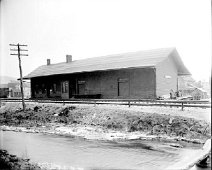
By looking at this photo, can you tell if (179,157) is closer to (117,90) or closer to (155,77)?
(155,77)

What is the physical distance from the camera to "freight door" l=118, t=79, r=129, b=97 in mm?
15477

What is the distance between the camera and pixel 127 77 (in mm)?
15500

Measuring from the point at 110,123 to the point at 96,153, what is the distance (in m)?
3.20

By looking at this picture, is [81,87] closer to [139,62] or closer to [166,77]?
[139,62]

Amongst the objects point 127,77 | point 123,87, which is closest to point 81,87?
point 123,87

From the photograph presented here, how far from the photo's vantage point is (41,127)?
1105 cm

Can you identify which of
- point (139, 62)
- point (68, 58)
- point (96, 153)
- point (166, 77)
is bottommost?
point (96, 153)

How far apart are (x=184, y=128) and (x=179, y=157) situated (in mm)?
2197

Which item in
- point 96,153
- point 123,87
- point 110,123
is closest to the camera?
point 96,153

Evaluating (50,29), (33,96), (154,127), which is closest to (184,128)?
(154,127)

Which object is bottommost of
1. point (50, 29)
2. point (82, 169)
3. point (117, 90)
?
point (82, 169)

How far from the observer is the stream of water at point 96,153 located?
216 inches

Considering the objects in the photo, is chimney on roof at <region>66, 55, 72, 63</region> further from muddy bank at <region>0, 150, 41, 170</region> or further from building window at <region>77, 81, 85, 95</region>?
muddy bank at <region>0, 150, 41, 170</region>

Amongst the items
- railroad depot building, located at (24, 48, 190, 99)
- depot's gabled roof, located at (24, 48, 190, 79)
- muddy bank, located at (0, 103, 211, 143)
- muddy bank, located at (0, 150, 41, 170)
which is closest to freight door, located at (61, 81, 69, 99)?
railroad depot building, located at (24, 48, 190, 99)
